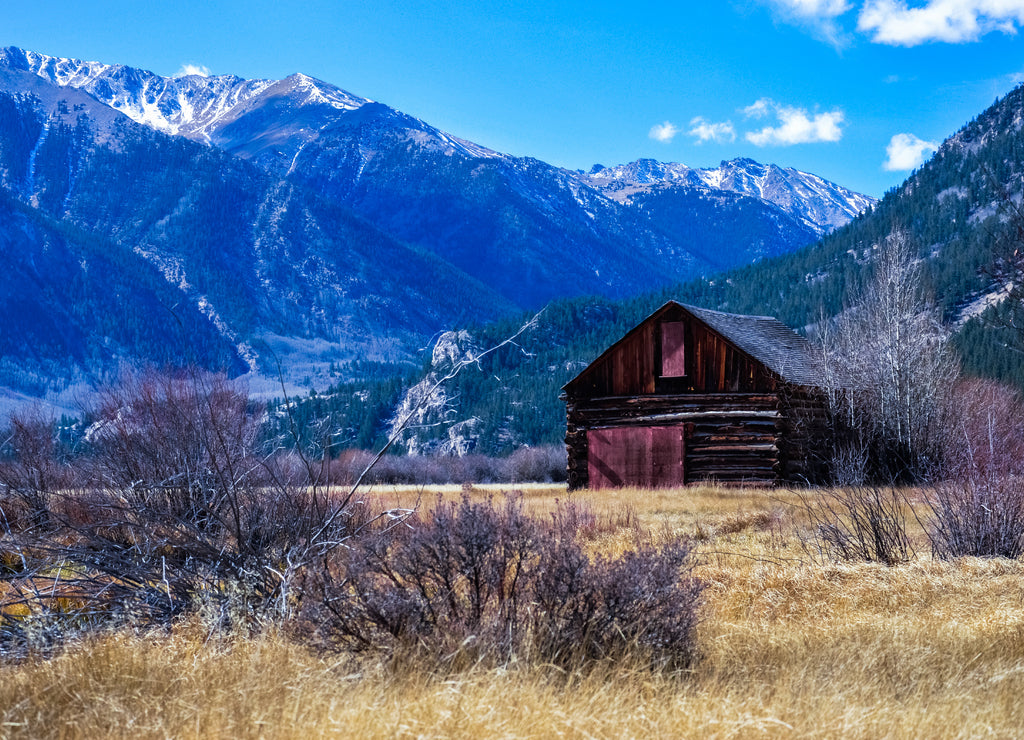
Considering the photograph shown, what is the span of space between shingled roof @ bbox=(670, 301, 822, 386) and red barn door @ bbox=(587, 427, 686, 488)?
3.25 metres

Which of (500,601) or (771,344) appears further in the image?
(771,344)

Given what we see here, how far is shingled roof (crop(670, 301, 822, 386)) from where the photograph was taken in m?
27.6

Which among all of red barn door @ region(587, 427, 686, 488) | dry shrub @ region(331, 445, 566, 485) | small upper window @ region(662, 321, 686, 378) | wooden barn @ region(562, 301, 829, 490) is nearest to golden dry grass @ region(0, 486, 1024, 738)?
wooden barn @ region(562, 301, 829, 490)

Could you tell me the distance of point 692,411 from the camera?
27.9m

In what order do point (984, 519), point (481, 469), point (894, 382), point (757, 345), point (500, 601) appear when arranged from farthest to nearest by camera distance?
point (481, 469) → point (894, 382) → point (757, 345) → point (984, 519) → point (500, 601)

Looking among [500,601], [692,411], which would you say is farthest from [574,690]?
[692,411]

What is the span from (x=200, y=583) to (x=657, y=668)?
365 centimetres

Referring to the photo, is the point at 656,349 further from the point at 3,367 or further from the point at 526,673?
the point at 3,367

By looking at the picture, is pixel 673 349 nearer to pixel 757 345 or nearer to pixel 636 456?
pixel 757 345

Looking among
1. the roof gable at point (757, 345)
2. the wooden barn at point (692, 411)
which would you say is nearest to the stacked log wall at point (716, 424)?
the wooden barn at point (692, 411)

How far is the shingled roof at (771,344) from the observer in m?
27.6

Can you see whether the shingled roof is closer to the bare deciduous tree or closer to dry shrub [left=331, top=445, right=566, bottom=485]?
the bare deciduous tree

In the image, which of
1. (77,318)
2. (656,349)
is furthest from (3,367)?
(656,349)

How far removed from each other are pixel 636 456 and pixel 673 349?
11.4 ft
